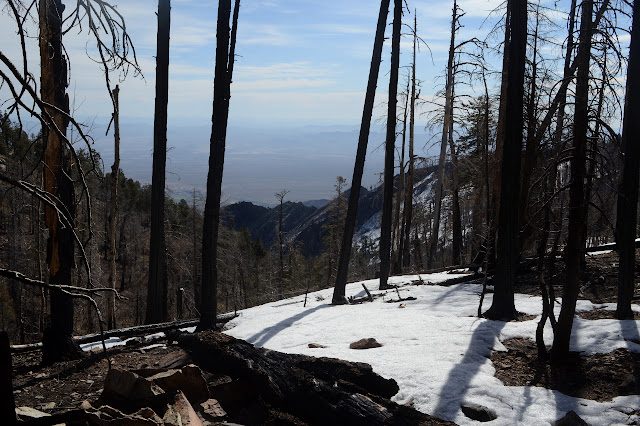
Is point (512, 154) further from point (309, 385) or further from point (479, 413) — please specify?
point (309, 385)

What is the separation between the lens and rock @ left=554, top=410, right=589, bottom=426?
17.9ft

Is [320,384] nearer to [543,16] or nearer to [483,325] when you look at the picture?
[483,325]

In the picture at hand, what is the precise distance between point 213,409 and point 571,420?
13.4 ft

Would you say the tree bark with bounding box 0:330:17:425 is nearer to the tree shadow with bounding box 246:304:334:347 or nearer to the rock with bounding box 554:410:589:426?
the rock with bounding box 554:410:589:426

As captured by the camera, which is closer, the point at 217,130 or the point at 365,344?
the point at 365,344

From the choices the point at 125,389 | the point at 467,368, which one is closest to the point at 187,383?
the point at 125,389

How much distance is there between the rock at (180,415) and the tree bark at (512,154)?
6596 mm

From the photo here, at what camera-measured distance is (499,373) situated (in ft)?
23.0

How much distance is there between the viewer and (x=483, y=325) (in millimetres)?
9008

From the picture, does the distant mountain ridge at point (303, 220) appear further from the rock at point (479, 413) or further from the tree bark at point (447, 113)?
the rock at point (479, 413)

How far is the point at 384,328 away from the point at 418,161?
1290 cm

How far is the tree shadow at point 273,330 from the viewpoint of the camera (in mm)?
9547

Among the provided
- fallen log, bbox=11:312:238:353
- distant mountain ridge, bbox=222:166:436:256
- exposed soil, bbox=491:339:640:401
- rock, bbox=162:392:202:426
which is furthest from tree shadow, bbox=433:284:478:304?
distant mountain ridge, bbox=222:166:436:256

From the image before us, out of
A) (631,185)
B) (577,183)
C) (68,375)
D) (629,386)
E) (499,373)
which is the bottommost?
(68,375)
